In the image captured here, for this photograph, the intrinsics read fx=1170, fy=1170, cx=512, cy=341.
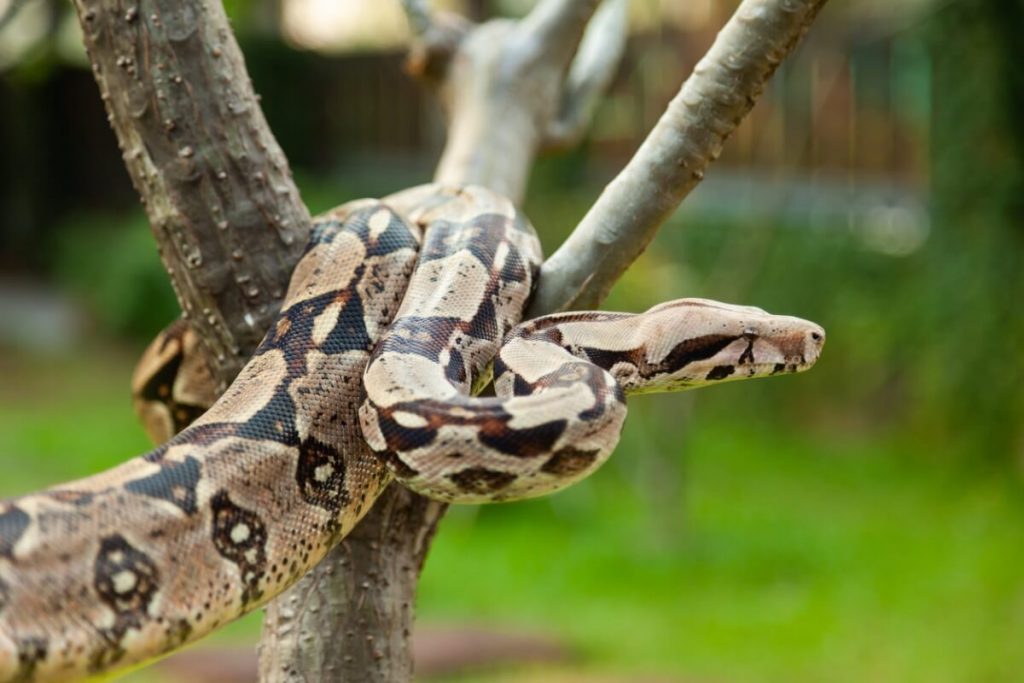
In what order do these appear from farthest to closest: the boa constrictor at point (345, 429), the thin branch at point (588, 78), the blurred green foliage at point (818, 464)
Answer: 1. the blurred green foliage at point (818, 464)
2. the thin branch at point (588, 78)
3. the boa constrictor at point (345, 429)

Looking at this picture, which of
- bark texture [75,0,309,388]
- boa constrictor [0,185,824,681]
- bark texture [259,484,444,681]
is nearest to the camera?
boa constrictor [0,185,824,681]

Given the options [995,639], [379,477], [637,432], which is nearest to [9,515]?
[379,477]

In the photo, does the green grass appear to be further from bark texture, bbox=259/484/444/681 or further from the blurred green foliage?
bark texture, bbox=259/484/444/681

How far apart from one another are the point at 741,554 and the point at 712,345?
20.3ft

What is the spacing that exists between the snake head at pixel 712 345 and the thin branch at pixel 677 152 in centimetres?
20

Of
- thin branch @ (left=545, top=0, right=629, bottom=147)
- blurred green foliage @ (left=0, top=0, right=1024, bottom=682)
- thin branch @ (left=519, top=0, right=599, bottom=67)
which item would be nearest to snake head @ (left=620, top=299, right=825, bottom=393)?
thin branch @ (left=519, top=0, right=599, bottom=67)

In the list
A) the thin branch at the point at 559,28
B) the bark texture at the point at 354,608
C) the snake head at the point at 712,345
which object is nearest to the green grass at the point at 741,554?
the thin branch at the point at 559,28

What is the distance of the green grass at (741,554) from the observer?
7270 millimetres

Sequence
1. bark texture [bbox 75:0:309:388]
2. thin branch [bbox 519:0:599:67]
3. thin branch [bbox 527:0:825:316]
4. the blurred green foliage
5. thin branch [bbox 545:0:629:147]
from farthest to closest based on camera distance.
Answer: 1. the blurred green foliage
2. thin branch [bbox 545:0:629:147]
3. thin branch [bbox 519:0:599:67]
4. bark texture [bbox 75:0:309:388]
5. thin branch [bbox 527:0:825:316]

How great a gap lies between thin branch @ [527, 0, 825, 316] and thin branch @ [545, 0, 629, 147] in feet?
6.66

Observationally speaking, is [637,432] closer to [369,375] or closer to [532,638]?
[532,638]

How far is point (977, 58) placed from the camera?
9.50 meters

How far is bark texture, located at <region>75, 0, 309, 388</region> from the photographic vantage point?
2.98 m

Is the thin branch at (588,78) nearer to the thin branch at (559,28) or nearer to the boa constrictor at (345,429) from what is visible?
the thin branch at (559,28)
